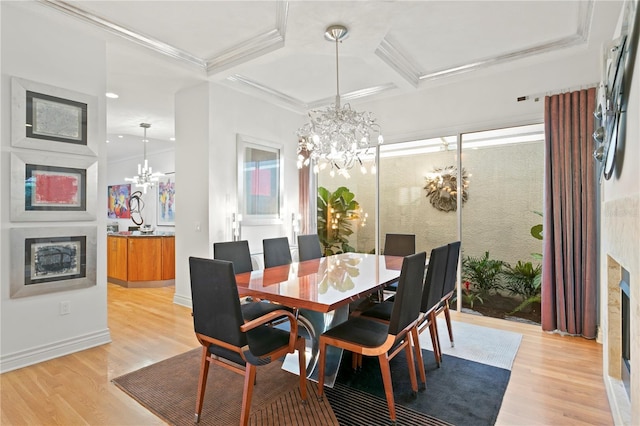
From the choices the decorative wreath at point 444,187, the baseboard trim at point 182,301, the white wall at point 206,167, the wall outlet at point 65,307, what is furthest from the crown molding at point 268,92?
the wall outlet at point 65,307

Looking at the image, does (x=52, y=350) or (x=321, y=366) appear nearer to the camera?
(x=321, y=366)

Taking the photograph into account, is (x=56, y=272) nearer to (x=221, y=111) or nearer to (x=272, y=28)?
(x=221, y=111)

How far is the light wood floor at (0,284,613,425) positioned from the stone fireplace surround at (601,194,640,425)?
0.16 metres

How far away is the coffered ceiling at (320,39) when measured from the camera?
290 centimetres

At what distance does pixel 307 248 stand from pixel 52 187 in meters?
2.44

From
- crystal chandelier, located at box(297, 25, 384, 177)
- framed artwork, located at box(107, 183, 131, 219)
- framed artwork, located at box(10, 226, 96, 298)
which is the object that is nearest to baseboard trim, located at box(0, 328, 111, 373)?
framed artwork, located at box(10, 226, 96, 298)

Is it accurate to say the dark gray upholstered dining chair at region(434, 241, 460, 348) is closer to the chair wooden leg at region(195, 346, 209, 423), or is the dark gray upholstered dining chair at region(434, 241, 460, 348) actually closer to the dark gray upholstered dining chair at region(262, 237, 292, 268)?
the dark gray upholstered dining chair at region(262, 237, 292, 268)

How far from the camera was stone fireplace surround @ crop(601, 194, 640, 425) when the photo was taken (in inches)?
58.1

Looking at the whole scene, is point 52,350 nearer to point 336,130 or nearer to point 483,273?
point 336,130

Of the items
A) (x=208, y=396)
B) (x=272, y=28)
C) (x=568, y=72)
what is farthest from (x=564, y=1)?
(x=208, y=396)

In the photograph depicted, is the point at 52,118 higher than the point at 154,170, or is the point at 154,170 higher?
the point at 154,170

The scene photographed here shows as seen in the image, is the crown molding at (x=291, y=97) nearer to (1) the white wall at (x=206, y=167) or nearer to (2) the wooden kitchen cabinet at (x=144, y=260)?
(1) the white wall at (x=206, y=167)

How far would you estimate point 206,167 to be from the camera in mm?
4379

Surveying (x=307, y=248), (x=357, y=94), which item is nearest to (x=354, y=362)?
(x=307, y=248)
